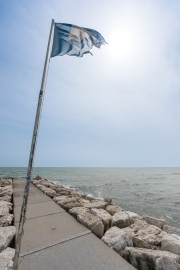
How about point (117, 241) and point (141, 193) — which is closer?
point (117, 241)

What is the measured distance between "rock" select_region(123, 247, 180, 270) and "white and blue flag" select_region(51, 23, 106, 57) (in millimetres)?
3607

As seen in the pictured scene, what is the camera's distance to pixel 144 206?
30.2ft

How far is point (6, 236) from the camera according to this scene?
99.3 inches

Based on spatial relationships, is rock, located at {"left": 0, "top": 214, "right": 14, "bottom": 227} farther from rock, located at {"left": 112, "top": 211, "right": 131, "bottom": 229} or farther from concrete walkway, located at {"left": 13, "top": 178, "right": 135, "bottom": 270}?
rock, located at {"left": 112, "top": 211, "right": 131, "bottom": 229}

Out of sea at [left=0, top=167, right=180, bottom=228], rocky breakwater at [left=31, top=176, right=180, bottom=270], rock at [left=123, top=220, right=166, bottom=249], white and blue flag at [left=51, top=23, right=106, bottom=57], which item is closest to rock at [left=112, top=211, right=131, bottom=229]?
rocky breakwater at [left=31, top=176, right=180, bottom=270]

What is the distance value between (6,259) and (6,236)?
0.63m

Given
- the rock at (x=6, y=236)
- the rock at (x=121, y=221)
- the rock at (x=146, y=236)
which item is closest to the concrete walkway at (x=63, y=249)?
the rock at (x=6, y=236)

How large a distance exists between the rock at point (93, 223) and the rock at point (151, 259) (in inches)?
27.7

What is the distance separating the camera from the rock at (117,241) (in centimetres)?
243

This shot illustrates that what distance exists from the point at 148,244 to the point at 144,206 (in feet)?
24.8

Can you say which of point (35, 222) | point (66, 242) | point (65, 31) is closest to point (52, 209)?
point (35, 222)

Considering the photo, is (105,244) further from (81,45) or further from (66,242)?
(81,45)

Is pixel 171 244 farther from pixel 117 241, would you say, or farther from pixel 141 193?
pixel 141 193

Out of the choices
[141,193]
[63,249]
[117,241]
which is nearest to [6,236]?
[63,249]
